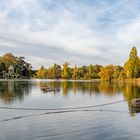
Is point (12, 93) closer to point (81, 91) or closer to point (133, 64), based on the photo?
point (81, 91)

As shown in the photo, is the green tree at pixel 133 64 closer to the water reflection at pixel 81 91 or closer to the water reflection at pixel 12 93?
the water reflection at pixel 81 91

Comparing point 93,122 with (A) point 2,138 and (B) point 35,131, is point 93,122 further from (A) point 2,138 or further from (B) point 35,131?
(A) point 2,138

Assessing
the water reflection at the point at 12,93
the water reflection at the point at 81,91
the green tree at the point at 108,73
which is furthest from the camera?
the green tree at the point at 108,73

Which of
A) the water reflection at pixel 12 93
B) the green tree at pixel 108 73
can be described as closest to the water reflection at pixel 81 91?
the water reflection at pixel 12 93

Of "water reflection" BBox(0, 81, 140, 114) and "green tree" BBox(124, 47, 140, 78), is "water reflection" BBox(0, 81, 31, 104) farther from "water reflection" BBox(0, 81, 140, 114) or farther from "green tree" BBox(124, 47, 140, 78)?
"green tree" BBox(124, 47, 140, 78)

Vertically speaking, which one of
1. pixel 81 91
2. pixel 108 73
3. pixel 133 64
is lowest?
pixel 81 91

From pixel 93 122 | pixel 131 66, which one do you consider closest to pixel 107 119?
pixel 93 122

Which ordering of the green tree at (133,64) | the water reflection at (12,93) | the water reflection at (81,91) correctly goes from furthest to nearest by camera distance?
the green tree at (133,64) → the water reflection at (81,91) → the water reflection at (12,93)

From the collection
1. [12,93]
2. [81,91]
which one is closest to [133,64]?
[81,91]

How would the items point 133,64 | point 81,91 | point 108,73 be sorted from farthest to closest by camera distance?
1. point 108,73
2. point 133,64
3. point 81,91

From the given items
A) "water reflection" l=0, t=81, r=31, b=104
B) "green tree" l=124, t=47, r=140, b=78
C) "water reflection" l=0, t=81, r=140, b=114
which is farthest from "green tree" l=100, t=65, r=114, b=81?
"water reflection" l=0, t=81, r=31, b=104

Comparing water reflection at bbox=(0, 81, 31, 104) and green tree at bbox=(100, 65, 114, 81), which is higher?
green tree at bbox=(100, 65, 114, 81)

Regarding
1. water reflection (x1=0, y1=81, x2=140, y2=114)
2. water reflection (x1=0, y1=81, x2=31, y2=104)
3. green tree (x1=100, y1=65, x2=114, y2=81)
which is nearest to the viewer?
water reflection (x1=0, y1=81, x2=31, y2=104)

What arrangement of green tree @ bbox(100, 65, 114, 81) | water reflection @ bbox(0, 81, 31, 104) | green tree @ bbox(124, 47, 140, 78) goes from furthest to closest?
green tree @ bbox(100, 65, 114, 81) < green tree @ bbox(124, 47, 140, 78) < water reflection @ bbox(0, 81, 31, 104)
